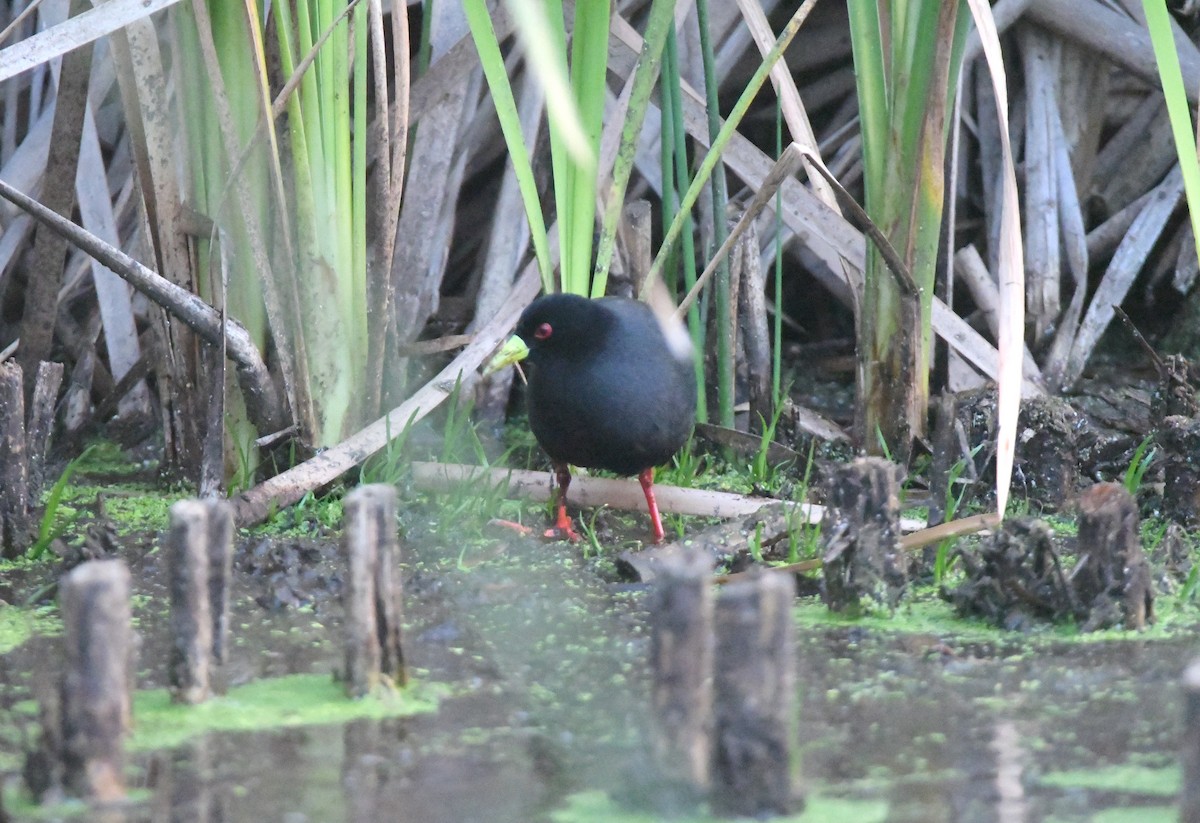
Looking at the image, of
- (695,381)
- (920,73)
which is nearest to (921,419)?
(695,381)

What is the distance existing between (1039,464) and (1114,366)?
1.23m

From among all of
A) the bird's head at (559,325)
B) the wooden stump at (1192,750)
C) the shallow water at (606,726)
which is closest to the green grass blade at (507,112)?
the bird's head at (559,325)

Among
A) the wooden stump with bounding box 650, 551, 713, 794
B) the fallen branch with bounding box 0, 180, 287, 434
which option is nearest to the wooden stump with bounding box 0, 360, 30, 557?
the fallen branch with bounding box 0, 180, 287, 434

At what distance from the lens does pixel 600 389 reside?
12.4ft

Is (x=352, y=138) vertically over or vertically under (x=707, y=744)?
over

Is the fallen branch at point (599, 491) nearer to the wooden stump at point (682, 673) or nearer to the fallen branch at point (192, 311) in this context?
the fallen branch at point (192, 311)

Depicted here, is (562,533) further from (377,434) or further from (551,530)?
(377,434)

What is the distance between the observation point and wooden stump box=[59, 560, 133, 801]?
6.00ft

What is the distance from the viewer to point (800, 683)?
250 centimetres

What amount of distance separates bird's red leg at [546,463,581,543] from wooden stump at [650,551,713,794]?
5.96 ft

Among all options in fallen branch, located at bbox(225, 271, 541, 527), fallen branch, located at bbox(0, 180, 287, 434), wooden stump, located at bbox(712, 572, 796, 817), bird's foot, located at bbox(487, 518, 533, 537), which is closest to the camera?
wooden stump, located at bbox(712, 572, 796, 817)

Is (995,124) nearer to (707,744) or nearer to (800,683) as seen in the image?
(800,683)

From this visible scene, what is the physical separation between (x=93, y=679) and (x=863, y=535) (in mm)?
1518

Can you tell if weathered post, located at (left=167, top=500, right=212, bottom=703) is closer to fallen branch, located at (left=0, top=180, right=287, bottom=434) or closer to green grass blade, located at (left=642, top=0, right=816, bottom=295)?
fallen branch, located at (left=0, top=180, right=287, bottom=434)
